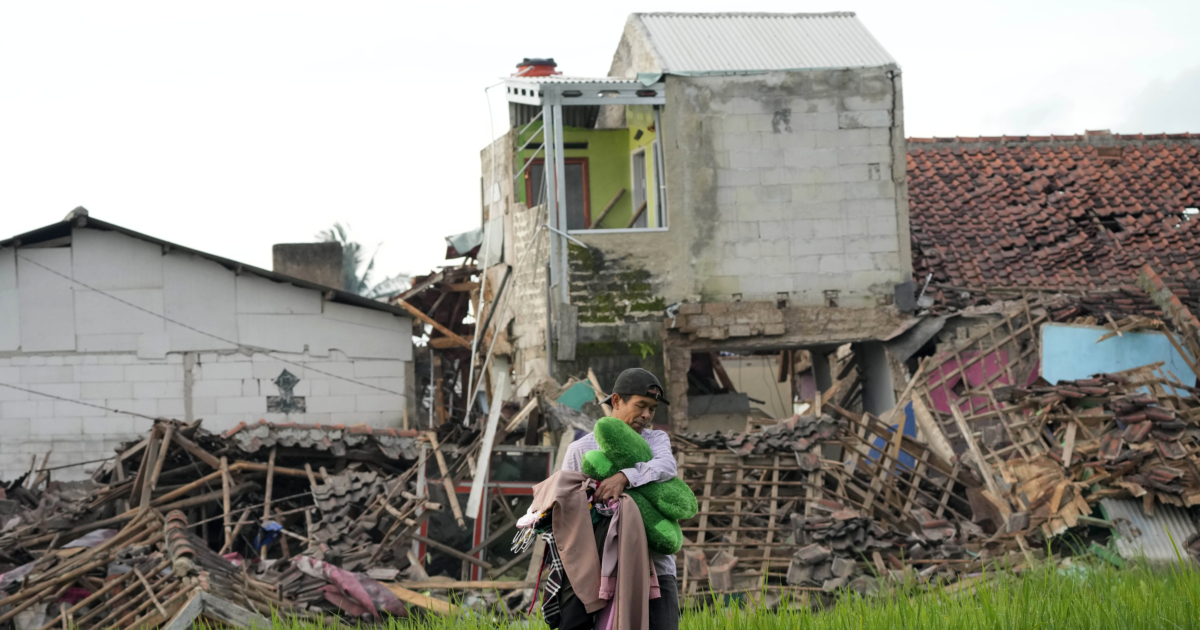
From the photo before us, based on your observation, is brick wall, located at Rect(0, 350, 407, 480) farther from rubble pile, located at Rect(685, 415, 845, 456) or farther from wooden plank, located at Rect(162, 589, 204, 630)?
wooden plank, located at Rect(162, 589, 204, 630)

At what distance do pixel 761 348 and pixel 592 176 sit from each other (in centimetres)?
435

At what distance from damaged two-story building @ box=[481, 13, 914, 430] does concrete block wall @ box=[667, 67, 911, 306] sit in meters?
0.02

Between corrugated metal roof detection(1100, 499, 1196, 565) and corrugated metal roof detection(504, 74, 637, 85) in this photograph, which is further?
corrugated metal roof detection(504, 74, 637, 85)

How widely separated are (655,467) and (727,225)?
13.1 metres

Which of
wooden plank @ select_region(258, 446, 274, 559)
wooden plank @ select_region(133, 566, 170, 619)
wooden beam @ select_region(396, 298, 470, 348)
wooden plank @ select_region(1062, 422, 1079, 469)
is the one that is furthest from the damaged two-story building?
wooden plank @ select_region(133, 566, 170, 619)

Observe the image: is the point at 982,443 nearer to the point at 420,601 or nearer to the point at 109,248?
the point at 420,601

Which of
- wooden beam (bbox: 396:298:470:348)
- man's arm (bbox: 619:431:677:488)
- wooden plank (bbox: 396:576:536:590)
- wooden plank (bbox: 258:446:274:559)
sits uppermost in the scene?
wooden beam (bbox: 396:298:470:348)

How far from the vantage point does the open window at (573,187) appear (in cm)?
2033

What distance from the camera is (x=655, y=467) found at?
5.11m

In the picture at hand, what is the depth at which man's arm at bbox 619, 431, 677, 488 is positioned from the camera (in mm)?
5031

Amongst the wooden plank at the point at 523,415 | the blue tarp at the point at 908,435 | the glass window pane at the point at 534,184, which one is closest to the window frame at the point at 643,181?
the glass window pane at the point at 534,184

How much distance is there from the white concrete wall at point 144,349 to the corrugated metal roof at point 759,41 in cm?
681

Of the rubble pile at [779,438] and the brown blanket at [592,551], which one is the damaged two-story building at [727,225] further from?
the brown blanket at [592,551]

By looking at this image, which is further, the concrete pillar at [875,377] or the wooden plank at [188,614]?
the concrete pillar at [875,377]
